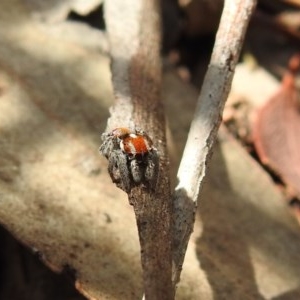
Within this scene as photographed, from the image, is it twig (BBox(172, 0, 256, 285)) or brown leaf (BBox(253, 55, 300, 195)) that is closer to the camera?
twig (BBox(172, 0, 256, 285))

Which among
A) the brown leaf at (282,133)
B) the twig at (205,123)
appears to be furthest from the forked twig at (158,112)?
the brown leaf at (282,133)

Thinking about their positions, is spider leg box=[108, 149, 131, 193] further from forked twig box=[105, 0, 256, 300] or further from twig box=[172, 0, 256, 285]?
twig box=[172, 0, 256, 285]

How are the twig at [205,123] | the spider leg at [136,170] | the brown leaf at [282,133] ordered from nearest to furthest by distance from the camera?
1. the spider leg at [136,170]
2. the twig at [205,123]
3. the brown leaf at [282,133]

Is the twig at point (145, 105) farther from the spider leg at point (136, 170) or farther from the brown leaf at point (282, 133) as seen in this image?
the brown leaf at point (282, 133)

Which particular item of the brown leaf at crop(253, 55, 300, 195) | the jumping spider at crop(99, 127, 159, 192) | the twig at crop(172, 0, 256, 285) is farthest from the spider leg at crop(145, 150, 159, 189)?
the brown leaf at crop(253, 55, 300, 195)

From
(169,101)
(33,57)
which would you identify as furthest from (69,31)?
(169,101)

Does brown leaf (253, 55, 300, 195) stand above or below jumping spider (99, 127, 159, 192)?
below

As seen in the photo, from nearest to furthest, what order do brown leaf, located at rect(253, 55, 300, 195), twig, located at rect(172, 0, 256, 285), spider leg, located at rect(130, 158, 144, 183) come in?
spider leg, located at rect(130, 158, 144, 183), twig, located at rect(172, 0, 256, 285), brown leaf, located at rect(253, 55, 300, 195)
